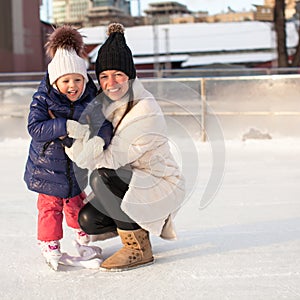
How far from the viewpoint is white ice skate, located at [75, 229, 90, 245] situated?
228 centimetres

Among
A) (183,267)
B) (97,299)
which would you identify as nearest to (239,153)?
(183,267)

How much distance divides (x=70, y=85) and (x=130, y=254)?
681 millimetres

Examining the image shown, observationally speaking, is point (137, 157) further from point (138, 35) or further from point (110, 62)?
point (138, 35)

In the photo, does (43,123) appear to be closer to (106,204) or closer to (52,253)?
(106,204)

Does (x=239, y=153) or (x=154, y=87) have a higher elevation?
(x=154, y=87)

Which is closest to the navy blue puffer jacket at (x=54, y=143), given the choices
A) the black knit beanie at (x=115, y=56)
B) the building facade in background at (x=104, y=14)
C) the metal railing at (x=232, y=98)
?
the black knit beanie at (x=115, y=56)

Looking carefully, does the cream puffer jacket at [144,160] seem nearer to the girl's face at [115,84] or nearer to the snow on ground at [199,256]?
the girl's face at [115,84]

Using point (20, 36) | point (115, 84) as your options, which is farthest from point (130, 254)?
point (20, 36)

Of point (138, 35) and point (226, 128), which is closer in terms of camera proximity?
point (226, 128)

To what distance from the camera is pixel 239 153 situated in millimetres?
5828

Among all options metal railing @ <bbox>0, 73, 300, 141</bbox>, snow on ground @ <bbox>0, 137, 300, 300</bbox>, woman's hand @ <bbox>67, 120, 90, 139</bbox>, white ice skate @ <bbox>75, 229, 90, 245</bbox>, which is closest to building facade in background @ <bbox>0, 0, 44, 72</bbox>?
metal railing @ <bbox>0, 73, 300, 141</bbox>

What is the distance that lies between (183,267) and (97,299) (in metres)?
0.45

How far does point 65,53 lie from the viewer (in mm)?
2090

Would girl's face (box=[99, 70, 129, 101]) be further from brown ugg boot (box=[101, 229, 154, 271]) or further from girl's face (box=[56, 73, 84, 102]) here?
brown ugg boot (box=[101, 229, 154, 271])
